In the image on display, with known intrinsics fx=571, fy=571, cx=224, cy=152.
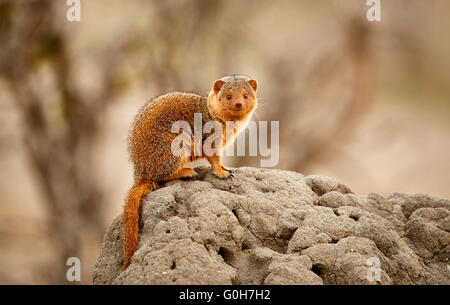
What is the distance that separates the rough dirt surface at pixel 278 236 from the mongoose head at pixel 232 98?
68 centimetres

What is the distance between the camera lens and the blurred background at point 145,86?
1267cm

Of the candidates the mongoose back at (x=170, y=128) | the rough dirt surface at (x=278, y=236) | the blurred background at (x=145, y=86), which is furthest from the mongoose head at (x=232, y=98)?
the blurred background at (x=145, y=86)

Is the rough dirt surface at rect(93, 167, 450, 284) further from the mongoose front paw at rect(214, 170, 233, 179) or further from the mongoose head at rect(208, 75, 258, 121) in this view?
the mongoose head at rect(208, 75, 258, 121)

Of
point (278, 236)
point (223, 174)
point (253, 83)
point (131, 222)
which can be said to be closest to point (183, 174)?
point (223, 174)

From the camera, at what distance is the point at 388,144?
516 inches

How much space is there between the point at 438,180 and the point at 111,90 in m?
8.03

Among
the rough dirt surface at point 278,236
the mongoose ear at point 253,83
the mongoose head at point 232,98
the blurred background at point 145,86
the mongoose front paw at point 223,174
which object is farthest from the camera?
the blurred background at point 145,86

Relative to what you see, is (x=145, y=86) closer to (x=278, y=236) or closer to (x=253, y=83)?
(x=253, y=83)

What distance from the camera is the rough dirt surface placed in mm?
4410

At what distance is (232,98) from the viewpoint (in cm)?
593

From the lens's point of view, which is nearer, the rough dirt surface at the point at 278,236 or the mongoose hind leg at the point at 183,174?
the rough dirt surface at the point at 278,236

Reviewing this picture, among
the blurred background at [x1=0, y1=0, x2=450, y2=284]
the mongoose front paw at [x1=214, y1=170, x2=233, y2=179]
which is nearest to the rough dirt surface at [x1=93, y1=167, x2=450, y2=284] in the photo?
the mongoose front paw at [x1=214, y1=170, x2=233, y2=179]

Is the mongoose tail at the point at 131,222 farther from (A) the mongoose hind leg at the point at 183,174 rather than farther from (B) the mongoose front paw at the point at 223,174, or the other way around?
(B) the mongoose front paw at the point at 223,174
